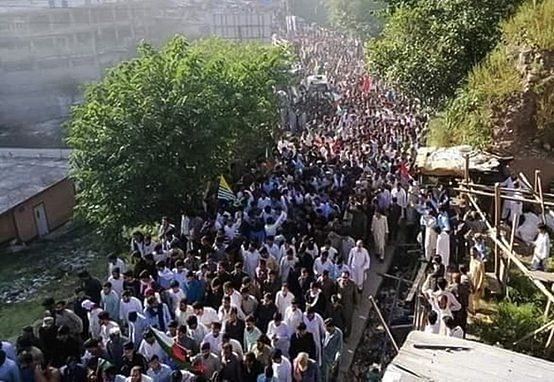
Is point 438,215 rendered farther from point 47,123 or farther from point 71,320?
point 47,123

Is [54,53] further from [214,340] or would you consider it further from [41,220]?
[214,340]

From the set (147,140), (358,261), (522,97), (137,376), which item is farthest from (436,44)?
(137,376)

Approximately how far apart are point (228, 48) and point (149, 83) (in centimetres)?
869

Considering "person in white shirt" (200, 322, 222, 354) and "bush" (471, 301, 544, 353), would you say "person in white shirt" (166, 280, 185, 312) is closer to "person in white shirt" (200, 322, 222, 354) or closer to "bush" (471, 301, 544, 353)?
"person in white shirt" (200, 322, 222, 354)

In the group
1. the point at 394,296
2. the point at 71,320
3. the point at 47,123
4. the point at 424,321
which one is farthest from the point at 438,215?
the point at 47,123

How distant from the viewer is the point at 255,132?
1728 centimetres

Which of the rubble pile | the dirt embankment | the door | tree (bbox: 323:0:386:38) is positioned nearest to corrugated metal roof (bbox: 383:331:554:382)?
the rubble pile

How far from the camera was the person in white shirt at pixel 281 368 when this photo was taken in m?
7.21

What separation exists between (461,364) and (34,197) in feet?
49.6

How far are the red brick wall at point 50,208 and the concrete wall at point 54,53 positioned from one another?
35.5ft

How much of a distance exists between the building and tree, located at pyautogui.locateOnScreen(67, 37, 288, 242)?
4558 mm

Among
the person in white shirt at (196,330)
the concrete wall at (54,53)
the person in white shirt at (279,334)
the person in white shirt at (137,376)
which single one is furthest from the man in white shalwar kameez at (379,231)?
the concrete wall at (54,53)

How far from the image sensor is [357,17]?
4709cm

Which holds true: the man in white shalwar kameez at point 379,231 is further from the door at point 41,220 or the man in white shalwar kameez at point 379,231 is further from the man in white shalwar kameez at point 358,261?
the door at point 41,220
